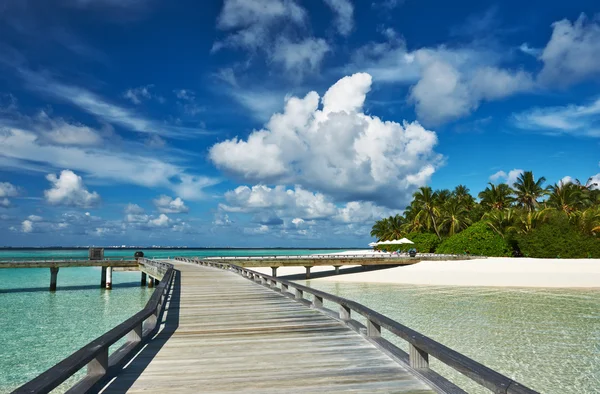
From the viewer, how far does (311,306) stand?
42.1 ft

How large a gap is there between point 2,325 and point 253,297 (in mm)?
15566

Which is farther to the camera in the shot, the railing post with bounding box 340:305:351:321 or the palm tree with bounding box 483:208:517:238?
the palm tree with bounding box 483:208:517:238

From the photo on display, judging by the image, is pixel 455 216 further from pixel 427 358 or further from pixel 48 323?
pixel 427 358

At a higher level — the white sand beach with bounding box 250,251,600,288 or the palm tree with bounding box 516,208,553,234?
the palm tree with bounding box 516,208,553,234

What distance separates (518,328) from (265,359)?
15.6m

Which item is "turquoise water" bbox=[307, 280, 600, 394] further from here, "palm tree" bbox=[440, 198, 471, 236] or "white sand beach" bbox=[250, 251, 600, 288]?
"palm tree" bbox=[440, 198, 471, 236]

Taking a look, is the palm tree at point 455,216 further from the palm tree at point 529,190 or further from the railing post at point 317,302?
the railing post at point 317,302

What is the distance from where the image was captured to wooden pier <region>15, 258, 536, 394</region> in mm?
5019

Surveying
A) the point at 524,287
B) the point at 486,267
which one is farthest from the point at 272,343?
the point at 486,267

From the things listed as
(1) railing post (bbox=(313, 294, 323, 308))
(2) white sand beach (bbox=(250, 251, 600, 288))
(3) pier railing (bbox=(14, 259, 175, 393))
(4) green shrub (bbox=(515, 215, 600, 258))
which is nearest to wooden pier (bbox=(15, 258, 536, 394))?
(3) pier railing (bbox=(14, 259, 175, 393))

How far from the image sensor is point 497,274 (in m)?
41.5

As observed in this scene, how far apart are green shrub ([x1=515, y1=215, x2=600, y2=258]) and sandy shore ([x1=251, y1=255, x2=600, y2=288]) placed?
19.6ft

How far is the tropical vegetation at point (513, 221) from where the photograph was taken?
50000mm

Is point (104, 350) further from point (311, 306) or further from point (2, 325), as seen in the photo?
point (2, 325)
